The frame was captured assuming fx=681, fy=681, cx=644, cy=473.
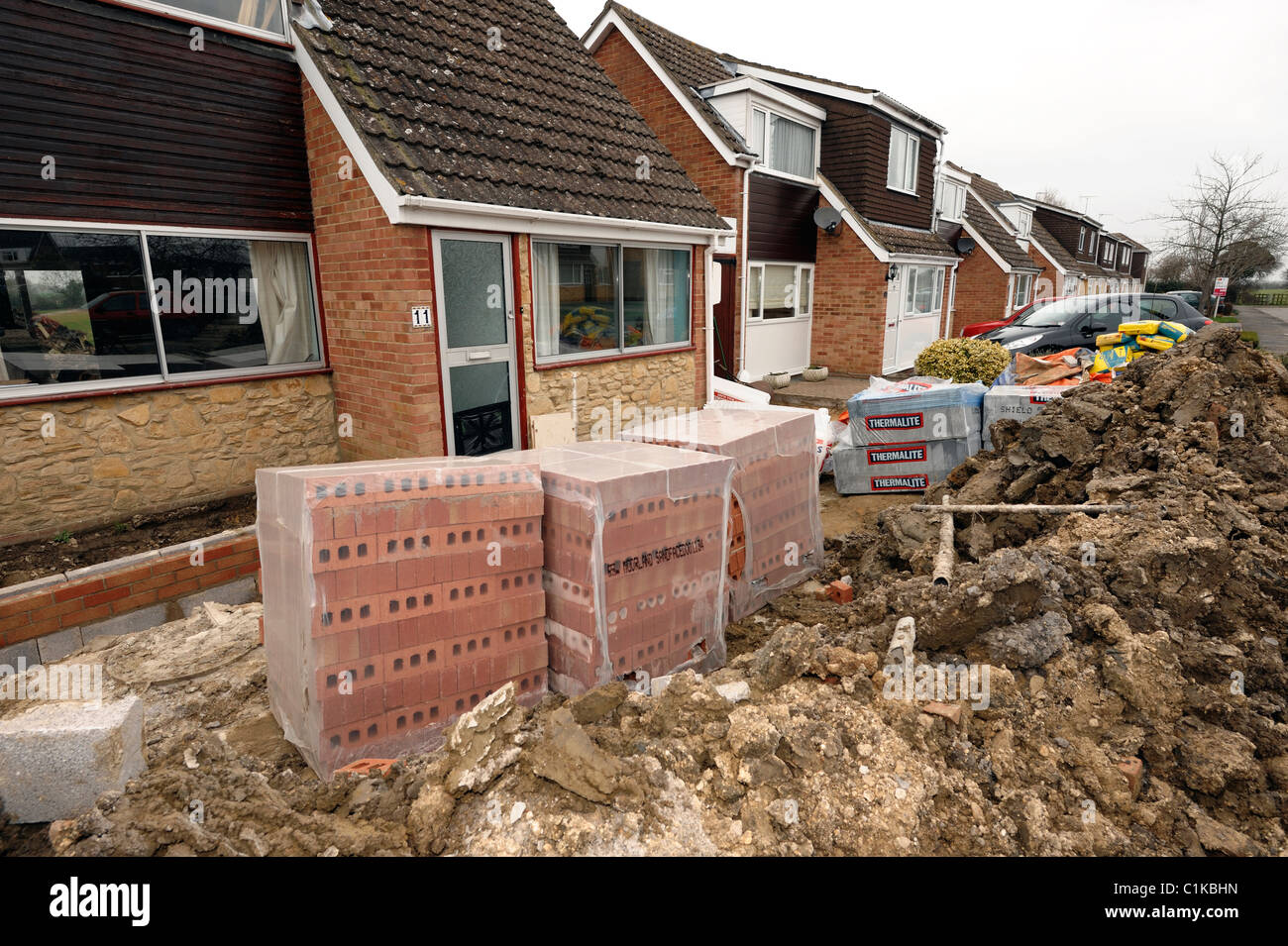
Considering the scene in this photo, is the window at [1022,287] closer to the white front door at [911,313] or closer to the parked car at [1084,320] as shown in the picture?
the white front door at [911,313]

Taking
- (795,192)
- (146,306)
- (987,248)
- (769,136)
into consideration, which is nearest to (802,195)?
(795,192)

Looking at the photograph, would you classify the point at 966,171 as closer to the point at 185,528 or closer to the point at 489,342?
the point at 489,342

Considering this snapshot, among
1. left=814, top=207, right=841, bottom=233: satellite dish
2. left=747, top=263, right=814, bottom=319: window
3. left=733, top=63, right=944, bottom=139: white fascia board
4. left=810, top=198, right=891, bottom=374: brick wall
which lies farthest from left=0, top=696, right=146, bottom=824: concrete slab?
left=733, top=63, right=944, bottom=139: white fascia board

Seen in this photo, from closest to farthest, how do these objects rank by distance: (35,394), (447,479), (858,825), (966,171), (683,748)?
(858,825) → (683,748) → (447,479) → (35,394) → (966,171)

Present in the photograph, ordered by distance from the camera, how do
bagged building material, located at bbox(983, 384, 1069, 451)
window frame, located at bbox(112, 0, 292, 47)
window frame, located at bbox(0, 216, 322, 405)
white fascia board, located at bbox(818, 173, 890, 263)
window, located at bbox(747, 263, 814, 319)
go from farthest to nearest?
white fascia board, located at bbox(818, 173, 890, 263), window, located at bbox(747, 263, 814, 319), bagged building material, located at bbox(983, 384, 1069, 451), window frame, located at bbox(112, 0, 292, 47), window frame, located at bbox(0, 216, 322, 405)

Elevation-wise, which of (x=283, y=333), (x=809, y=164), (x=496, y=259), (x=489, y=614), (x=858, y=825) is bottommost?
(x=858, y=825)

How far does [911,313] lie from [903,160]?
410 cm

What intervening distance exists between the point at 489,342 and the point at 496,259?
819mm

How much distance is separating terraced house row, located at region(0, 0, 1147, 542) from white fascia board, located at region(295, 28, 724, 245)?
3 centimetres

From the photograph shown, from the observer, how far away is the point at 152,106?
570 centimetres

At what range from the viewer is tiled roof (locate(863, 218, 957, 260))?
16.6 metres

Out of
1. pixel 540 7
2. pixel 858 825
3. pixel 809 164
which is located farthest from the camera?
pixel 809 164

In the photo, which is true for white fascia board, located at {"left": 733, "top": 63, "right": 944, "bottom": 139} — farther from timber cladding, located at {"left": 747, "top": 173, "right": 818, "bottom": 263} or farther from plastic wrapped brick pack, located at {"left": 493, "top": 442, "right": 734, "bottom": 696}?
plastic wrapped brick pack, located at {"left": 493, "top": 442, "right": 734, "bottom": 696}

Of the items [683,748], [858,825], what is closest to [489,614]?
[683,748]
